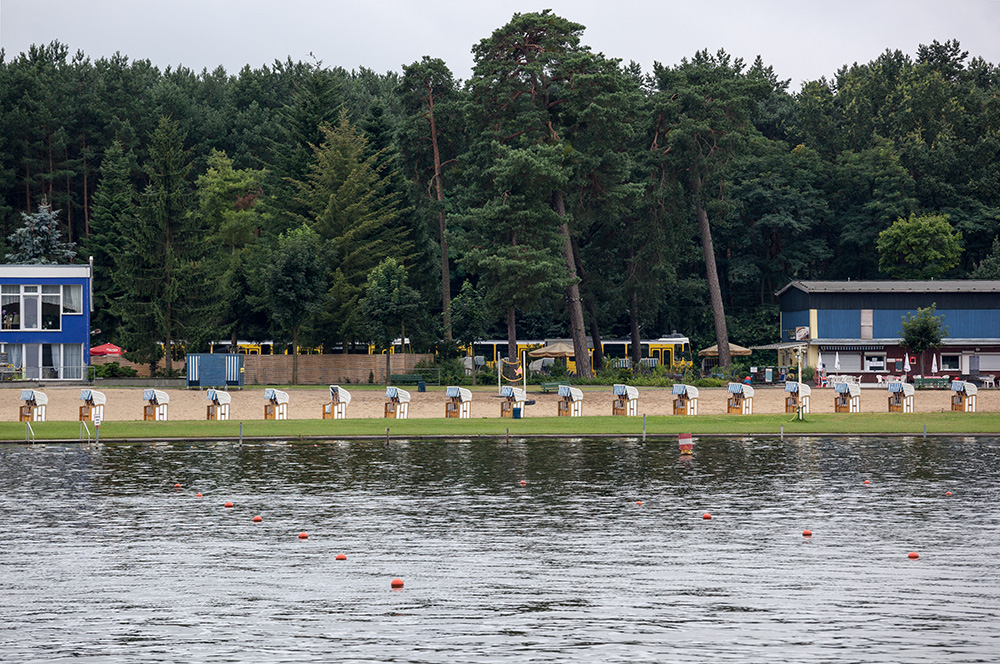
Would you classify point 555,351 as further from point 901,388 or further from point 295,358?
point 901,388

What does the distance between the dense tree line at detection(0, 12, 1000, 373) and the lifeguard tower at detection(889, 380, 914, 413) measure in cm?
2603

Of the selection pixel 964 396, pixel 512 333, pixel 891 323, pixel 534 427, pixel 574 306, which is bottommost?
pixel 534 427

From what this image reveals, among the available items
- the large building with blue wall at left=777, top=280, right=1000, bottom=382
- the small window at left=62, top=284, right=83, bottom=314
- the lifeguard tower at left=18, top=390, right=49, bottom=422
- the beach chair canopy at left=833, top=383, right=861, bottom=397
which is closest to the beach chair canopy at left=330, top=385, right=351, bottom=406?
the lifeguard tower at left=18, top=390, right=49, bottom=422

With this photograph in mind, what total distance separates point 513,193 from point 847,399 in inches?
1232

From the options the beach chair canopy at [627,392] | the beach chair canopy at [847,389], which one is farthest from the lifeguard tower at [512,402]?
the beach chair canopy at [847,389]

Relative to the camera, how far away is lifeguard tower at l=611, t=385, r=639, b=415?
55281mm

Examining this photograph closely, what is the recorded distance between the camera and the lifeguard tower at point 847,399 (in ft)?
185

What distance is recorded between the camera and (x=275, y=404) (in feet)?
177

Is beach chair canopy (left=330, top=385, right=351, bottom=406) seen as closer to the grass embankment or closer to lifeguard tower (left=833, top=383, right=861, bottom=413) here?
the grass embankment

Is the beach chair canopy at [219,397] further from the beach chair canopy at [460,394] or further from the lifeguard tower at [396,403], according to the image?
the beach chair canopy at [460,394]

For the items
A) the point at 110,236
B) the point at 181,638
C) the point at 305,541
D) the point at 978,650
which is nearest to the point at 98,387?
the point at 110,236

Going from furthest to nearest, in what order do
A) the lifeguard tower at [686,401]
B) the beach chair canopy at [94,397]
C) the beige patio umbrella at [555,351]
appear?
the beige patio umbrella at [555,351]
the lifeguard tower at [686,401]
the beach chair canopy at [94,397]

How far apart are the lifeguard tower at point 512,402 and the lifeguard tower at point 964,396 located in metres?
23.6

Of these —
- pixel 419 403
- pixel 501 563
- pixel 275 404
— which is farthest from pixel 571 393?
pixel 501 563
